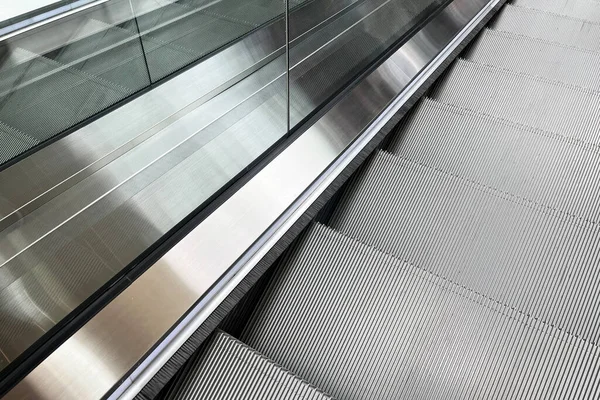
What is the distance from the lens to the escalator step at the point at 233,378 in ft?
6.63

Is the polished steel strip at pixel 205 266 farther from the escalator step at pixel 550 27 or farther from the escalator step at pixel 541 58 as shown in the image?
the escalator step at pixel 550 27

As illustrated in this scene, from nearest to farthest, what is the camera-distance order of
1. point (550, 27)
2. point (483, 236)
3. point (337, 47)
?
point (483, 236)
point (337, 47)
point (550, 27)

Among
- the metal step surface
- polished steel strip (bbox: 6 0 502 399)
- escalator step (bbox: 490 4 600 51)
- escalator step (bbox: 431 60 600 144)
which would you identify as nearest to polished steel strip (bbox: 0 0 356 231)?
polished steel strip (bbox: 6 0 502 399)

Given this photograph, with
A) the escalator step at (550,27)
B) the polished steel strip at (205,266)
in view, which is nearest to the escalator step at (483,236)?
the polished steel strip at (205,266)

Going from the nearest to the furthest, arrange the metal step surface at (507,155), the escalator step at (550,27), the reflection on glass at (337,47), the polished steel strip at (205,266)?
the polished steel strip at (205,266) → the reflection on glass at (337,47) → the metal step surface at (507,155) → the escalator step at (550,27)

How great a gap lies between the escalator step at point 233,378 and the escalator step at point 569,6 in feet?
18.5

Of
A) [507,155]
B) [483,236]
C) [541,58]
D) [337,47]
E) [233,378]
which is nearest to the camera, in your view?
[233,378]

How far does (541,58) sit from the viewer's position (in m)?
4.66

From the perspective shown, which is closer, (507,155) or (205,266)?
(205,266)

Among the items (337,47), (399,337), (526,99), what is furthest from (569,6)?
(399,337)

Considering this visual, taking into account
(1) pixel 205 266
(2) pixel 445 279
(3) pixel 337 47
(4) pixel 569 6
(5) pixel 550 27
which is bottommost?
(4) pixel 569 6

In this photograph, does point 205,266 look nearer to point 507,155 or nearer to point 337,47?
point 337,47

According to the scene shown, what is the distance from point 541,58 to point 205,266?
3.75 metres

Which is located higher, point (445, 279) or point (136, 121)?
point (136, 121)
